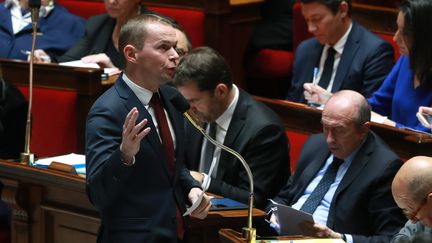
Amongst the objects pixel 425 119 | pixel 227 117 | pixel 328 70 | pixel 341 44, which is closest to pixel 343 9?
pixel 341 44

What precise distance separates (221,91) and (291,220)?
575mm

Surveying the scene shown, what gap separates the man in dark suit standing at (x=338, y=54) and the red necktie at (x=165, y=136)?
1460 mm

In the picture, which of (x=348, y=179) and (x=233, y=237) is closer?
(x=233, y=237)

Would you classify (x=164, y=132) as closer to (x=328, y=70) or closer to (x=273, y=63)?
(x=328, y=70)

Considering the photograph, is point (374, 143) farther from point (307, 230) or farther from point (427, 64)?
point (427, 64)

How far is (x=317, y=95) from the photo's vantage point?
3426 mm

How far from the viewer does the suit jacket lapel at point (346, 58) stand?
11.9 feet

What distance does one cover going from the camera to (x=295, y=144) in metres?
3.21

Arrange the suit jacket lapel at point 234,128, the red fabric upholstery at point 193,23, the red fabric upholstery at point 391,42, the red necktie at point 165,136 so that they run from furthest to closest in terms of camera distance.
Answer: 1. the red fabric upholstery at point 193,23
2. the red fabric upholstery at point 391,42
3. the suit jacket lapel at point 234,128
4. the red necktie at point 165,136

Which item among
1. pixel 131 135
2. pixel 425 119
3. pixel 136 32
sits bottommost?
pixel 425 119

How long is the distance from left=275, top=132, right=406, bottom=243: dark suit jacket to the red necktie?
0.53m

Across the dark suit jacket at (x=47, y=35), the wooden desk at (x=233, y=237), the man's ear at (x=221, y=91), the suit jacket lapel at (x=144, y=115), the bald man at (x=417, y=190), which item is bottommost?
the dark suit jacket at (x=47, y=35)

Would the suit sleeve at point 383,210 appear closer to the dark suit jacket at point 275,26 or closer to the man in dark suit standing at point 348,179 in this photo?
the man in dark suit standing at point 348,179

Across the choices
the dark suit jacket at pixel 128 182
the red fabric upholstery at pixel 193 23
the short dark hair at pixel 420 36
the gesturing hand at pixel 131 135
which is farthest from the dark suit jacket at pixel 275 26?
the gesturing hand at pixel 131 135
